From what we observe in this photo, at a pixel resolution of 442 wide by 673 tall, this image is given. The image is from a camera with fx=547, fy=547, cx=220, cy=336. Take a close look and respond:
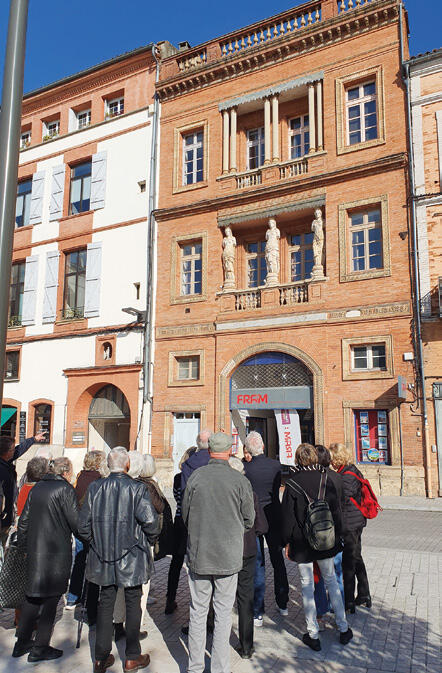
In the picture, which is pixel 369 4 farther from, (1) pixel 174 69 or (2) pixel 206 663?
(2) pixel 206 663

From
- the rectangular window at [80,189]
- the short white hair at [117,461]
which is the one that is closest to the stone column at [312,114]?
the rectangular window at [80,189]

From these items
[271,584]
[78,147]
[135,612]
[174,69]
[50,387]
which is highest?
[174,69]


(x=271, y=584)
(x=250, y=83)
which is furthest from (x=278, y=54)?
(x=271, y=584)

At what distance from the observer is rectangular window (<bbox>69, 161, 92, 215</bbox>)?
74.8ft

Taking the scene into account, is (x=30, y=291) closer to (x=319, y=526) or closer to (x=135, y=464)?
(x=135, y=464)

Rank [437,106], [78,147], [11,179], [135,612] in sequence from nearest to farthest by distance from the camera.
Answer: [11,179] < [135,612] < [437,106] < [78,147]

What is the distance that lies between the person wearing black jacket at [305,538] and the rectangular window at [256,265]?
13.4 metres

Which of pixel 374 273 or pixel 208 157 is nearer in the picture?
pixel 374 273

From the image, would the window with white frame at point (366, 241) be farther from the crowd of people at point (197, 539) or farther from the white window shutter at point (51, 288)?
the white window shutter at point (51, 288)

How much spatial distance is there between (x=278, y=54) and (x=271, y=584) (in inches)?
673

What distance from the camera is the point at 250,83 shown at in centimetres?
1908

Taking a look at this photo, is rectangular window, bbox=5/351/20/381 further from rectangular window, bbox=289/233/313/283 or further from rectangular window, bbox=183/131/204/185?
rectangular window, bbox=289/233/313/283

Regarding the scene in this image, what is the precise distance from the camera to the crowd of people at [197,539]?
449 cm

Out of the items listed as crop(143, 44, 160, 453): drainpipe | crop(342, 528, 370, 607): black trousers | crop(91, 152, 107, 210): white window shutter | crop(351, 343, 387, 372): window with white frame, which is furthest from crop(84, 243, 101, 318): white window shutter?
crop(342, 528, 370, 607): black trousers
